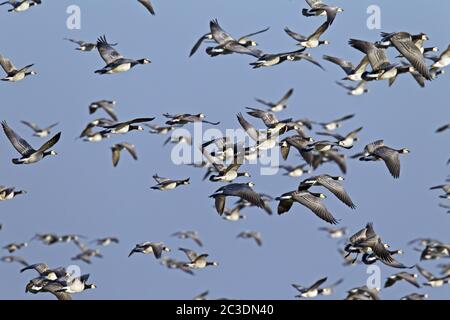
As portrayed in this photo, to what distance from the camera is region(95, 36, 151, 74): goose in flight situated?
1026 inches

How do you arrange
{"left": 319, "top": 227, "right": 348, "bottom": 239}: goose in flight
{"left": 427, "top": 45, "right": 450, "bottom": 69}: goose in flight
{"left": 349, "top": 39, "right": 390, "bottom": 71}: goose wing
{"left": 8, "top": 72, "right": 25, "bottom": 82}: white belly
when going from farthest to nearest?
1. {"left": 319, "top": 227, "right": 348, "bottom": 239}: goose in flight
2. {"left": 8, "top": 72, "right": 25, "bottom": 82}: white belly
3. {"left": 427, "top": 45, "right": 450, "bottom": 69}: goose in flight
4. {"left": 349, "top": 39, "right": 390, "bottom": 71}: goose wing

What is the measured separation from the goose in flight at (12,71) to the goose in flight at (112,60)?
5.64 feet

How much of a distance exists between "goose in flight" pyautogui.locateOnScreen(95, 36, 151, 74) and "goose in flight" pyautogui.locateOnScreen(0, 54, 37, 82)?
1.72 m

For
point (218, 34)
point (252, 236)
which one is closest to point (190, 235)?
point (252, 236)

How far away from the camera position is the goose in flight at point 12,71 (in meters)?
26.0

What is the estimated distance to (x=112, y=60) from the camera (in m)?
26.9

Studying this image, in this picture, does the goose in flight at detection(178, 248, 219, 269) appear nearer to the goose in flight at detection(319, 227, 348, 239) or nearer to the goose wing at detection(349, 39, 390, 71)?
the goose wing at detection(349, 39, 390, 71)

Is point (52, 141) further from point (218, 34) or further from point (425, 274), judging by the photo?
point (425, 274)

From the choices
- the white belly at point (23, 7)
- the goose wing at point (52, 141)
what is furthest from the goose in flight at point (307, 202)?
the white belly at point (23, 7)

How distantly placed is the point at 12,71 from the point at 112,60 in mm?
2417

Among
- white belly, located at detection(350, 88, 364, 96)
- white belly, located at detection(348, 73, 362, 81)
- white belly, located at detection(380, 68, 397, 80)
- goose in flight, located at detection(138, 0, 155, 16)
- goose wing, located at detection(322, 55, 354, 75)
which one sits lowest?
white belly, located at detection(380, 68, 397, 80)

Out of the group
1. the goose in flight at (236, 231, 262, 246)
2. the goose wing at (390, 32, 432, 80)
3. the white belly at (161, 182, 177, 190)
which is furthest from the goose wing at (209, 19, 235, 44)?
the goose in flight at (236, 231, 262, 246)

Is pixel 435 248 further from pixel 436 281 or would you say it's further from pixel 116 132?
pixel 116 132
